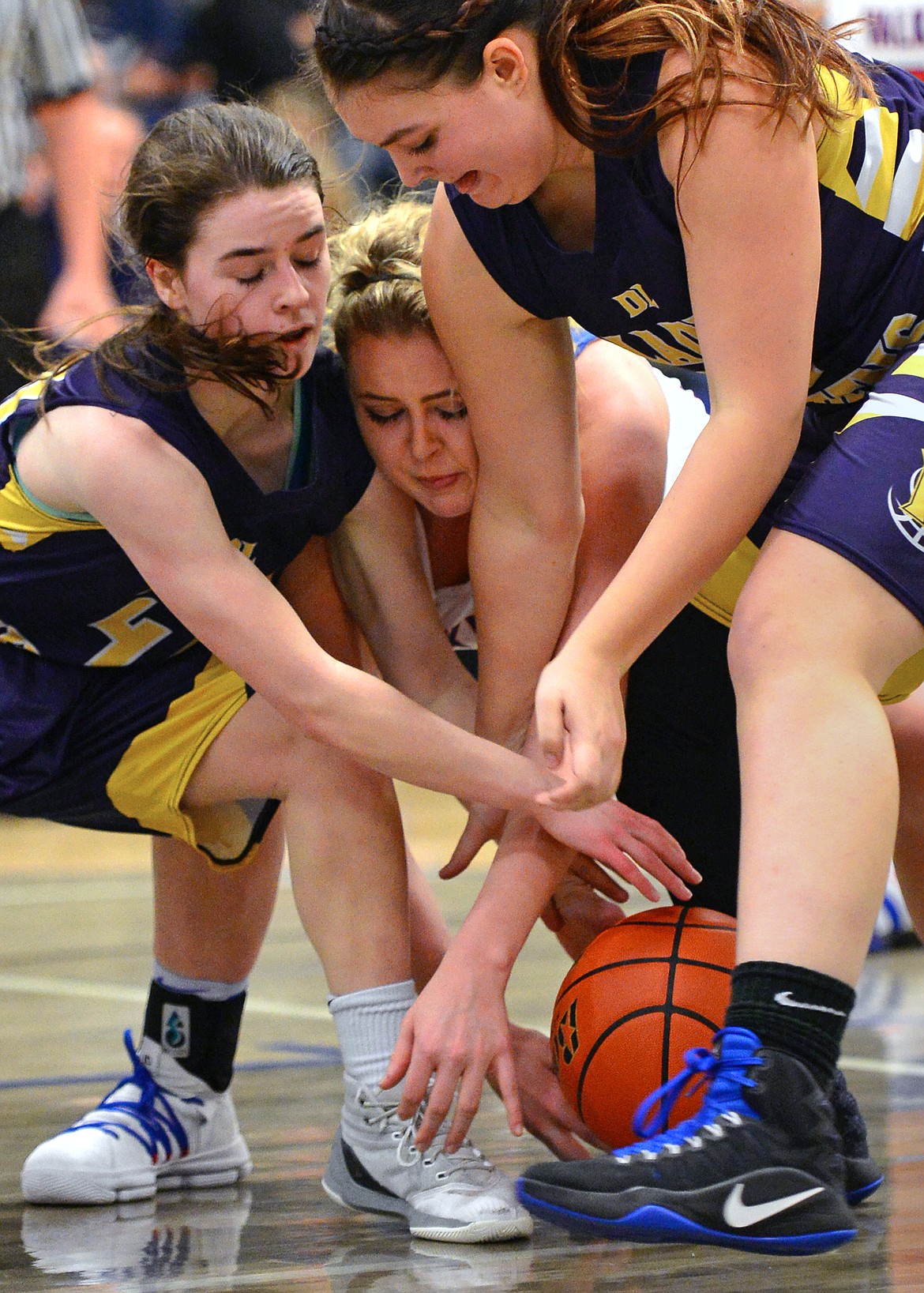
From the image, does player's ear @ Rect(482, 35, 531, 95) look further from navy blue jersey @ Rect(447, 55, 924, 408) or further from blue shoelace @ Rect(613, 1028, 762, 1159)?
blue shoelace @ Rect(613, 1028, 762, 1159)

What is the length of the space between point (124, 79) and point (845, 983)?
17.4 feet

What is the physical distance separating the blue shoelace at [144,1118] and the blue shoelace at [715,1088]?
0.81m

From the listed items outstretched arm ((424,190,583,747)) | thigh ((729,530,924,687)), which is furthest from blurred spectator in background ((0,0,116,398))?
thigh ((729,530,924,687))

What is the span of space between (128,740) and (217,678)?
0.46 ft

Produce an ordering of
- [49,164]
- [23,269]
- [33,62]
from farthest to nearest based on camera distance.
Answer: [23,269] < [49,164] < [33,62]

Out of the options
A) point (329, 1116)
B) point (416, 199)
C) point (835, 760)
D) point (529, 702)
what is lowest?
point (329, 1116)

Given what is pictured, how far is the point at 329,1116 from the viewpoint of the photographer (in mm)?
2469

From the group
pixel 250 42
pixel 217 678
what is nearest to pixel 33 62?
pixel 250 42

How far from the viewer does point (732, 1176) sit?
143 cm

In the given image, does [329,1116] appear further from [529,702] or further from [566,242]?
[566,242]

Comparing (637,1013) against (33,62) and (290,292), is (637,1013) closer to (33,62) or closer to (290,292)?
(290,292)

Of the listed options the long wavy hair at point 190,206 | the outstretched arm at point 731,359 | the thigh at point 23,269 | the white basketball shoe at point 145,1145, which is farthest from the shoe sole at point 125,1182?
the thigh at point 23,269

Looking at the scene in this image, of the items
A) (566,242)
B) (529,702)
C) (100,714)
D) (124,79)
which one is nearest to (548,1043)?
(529,702)

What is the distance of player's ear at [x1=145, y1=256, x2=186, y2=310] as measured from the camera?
2055mm
